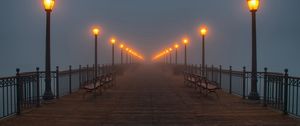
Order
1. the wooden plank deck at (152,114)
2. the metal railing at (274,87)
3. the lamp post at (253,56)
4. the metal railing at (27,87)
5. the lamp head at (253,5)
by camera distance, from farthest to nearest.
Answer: the lamp head at (253,5), the lamp post at (253,56), the metal railing at (274,87), the metal railing at (27,87), the wooden plank deck at (152,114)

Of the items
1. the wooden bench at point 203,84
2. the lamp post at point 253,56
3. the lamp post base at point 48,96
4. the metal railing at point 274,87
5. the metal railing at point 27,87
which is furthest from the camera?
the wooden bench at point 203,84

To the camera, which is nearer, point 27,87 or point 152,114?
point 152,114

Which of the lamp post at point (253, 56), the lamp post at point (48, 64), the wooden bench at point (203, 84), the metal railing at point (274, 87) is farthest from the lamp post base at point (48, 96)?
the metal railing at point (274, 87)

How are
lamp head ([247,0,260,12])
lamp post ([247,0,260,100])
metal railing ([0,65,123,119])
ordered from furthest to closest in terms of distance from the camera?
lamp head ([247,0,260,12]), lamp post ([247,0,260,100]), metal railing ([0,65,123,119])

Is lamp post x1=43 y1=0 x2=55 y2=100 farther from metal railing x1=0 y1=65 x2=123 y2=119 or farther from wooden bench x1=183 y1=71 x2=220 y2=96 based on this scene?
wooden bench x1=183 y1=71 x2=220 y2=96

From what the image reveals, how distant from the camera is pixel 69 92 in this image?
60.7 ft

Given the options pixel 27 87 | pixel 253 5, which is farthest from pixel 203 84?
pixel 27 87

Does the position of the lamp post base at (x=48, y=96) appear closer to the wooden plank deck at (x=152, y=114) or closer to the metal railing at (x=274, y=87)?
the wooden plank deck at (x=152, y=114)

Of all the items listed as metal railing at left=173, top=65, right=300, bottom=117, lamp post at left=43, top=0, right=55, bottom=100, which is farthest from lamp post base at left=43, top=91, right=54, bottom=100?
metal railing at left=173, top=65, right=300, bottom=117

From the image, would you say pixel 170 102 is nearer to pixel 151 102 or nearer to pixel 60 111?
pixel 151 102

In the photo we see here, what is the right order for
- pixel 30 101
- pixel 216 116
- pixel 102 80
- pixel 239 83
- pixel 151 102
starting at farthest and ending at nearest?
1. pixel 102 80
2. pixel 239 83
3. pixel 151 102
4. pixel 30 101
5. pixel 216 116

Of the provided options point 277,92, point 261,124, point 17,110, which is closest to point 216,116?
point 261,124

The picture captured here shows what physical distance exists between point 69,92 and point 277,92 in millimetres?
10109

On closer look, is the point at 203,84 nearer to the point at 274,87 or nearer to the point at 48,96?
the point at 274,87
